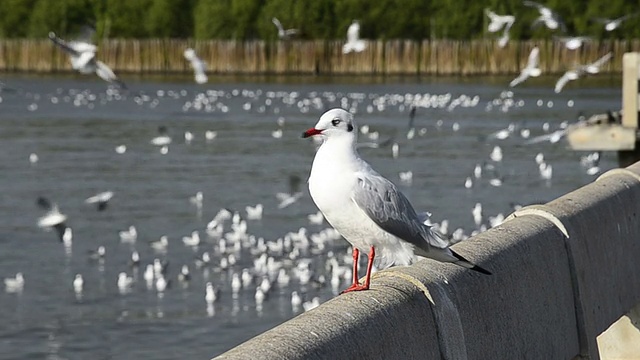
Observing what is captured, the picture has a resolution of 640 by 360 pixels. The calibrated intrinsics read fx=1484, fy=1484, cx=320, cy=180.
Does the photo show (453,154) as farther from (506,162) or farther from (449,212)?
(449,212)

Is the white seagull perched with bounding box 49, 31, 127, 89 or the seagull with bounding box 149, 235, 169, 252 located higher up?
the white seagull perched with bounding box 49, 31, 127, 89

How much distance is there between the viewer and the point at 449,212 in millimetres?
24594

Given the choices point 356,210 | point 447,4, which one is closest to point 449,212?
point 356,210

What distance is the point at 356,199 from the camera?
17.7 feet

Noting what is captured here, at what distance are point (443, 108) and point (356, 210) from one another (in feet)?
161

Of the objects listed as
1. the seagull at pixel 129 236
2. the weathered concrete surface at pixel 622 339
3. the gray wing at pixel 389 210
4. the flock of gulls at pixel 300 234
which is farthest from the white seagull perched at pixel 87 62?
the gray wing at pixel 389 210

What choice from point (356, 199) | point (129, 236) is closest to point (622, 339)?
point (356, 199)

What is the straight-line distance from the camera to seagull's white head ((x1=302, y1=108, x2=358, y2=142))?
17.7 feet

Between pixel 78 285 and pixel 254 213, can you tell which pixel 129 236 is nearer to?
pixel 254 213

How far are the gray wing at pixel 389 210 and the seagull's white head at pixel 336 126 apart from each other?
0.17m

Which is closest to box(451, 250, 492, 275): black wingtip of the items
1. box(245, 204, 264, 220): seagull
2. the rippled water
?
the rippled water

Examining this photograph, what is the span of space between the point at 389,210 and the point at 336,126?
37 centimetres

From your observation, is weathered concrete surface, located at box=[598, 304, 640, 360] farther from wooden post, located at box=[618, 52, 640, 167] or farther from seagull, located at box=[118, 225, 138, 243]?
wooden post, located at box=[618, 52, 640, 167]

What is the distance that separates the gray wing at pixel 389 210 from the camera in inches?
212
